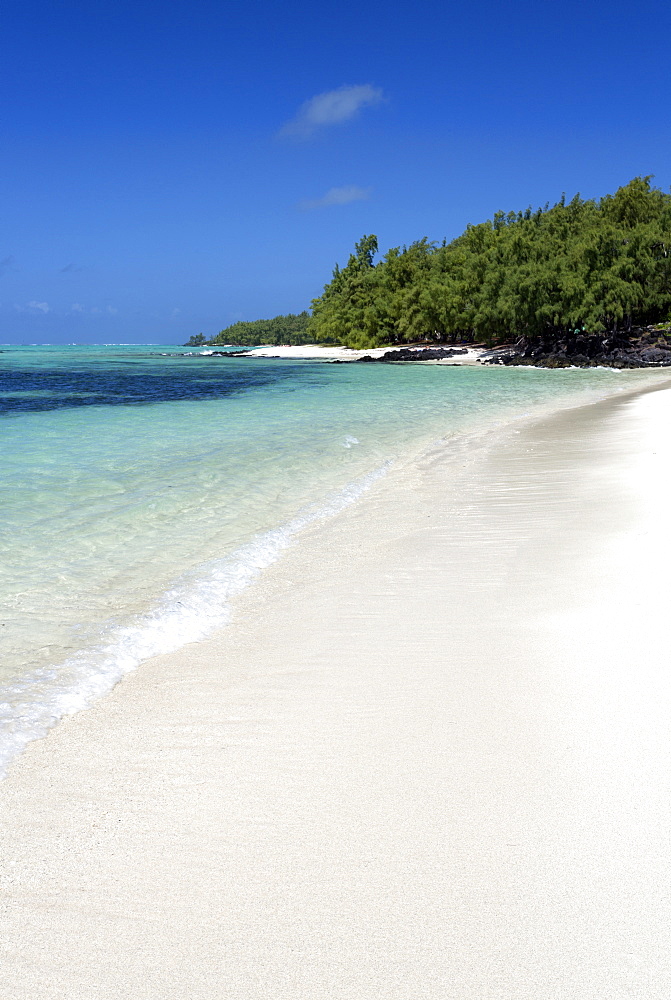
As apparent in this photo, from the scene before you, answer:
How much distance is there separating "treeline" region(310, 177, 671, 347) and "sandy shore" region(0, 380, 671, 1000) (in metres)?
48.0

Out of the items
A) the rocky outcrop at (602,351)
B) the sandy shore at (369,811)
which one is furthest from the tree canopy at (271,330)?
the sandy shore at (369,811)

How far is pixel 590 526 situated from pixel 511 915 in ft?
16.7

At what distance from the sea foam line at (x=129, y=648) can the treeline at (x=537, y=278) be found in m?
46.6

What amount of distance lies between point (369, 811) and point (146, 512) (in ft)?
20.3

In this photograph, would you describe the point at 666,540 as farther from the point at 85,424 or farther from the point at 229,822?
the point at 85,424

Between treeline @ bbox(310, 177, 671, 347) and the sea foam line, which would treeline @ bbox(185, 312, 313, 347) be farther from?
the sea foam line

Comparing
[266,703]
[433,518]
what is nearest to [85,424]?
[433,518]

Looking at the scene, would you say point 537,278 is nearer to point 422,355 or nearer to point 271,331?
point 422,355

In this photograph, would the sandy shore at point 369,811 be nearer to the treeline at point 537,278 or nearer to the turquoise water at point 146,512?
the turquoise water at point 146,512

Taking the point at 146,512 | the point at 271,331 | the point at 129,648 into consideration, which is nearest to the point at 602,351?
the point at 146,512

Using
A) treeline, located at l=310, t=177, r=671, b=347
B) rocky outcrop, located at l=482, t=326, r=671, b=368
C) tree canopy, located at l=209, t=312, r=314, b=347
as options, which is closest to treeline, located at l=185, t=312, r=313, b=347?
tree canopy, located at l=209, t=312, r=314, b=347

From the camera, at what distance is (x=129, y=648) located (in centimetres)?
445

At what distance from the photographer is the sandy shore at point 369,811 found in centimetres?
199

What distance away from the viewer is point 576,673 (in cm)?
368
